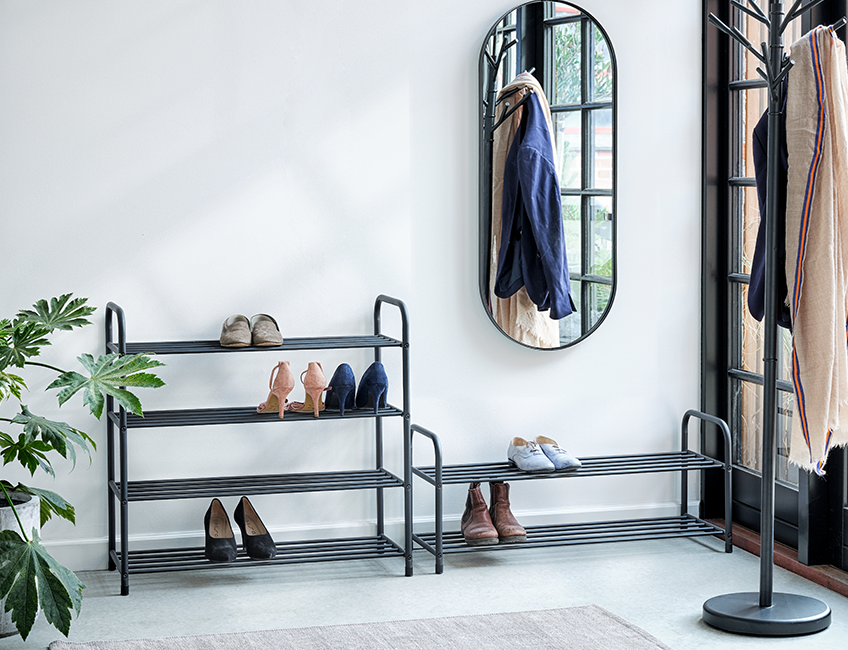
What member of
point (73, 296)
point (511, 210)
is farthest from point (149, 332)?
point (511, 210)

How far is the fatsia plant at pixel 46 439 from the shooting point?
2.65 metres

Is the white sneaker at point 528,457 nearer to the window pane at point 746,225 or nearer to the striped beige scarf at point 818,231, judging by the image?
the striped beige scarf at point 818,231

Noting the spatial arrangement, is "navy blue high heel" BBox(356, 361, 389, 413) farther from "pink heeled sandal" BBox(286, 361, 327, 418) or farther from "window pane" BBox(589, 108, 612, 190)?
"window pane" BBox(589, 108, 612, 190)

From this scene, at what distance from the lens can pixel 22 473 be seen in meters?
3.51

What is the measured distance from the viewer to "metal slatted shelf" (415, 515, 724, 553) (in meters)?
3.66

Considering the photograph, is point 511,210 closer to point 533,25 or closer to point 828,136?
point 533,25

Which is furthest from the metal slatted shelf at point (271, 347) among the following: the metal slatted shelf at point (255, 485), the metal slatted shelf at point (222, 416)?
the metal slatted shelf at point (255, 485)

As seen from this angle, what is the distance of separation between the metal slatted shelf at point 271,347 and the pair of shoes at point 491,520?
66 cm

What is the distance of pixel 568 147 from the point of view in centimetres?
384

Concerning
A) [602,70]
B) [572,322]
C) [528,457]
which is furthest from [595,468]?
[602,70]

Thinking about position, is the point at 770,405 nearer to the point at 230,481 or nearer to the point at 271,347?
the point at 271,347

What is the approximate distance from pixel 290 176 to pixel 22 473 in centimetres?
134

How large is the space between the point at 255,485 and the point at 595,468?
119cm

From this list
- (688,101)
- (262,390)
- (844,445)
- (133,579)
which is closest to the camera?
(844,445)
